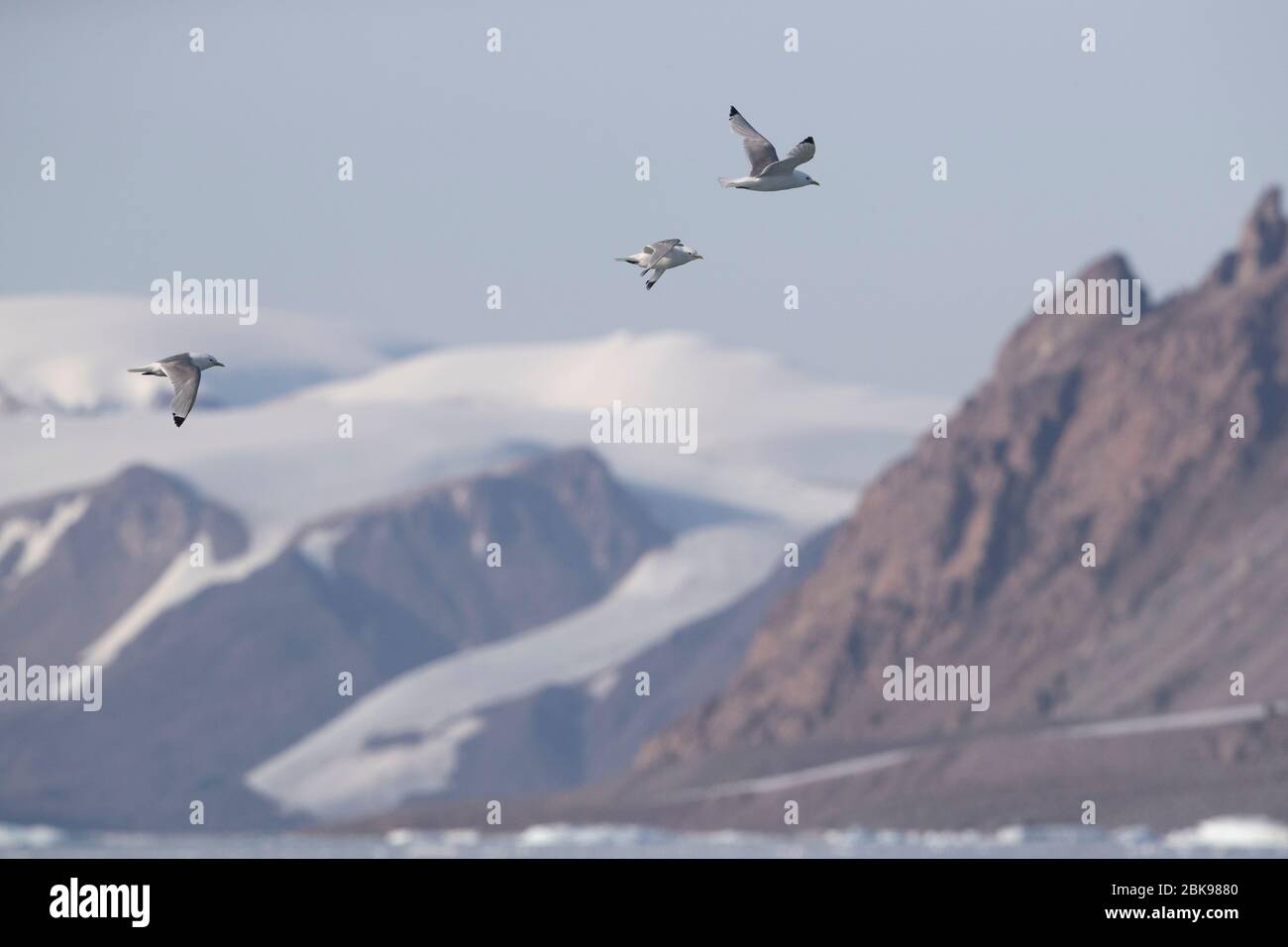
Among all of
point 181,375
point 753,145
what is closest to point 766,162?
point 753,145

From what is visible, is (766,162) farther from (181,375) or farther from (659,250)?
(181,375)

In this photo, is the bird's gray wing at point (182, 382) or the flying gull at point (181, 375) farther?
the flying gull at point (181, 375)

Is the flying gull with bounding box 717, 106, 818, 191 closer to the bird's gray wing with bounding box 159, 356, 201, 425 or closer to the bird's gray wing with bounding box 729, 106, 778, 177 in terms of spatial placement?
the bird's gray wing with bounding box 729, 106, 778, 177

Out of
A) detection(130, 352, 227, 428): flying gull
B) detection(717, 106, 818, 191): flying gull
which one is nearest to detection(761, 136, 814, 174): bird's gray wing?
detection(717, 106, 818, 191): flying gull

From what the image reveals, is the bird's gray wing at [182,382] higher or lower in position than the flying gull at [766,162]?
lower

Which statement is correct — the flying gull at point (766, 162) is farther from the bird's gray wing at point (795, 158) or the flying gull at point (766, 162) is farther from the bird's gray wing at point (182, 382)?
the bird's gray wing at point (182, 382)

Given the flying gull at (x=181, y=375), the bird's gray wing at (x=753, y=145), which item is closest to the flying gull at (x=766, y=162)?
the bird's gray wing at (x=753, y=145)
